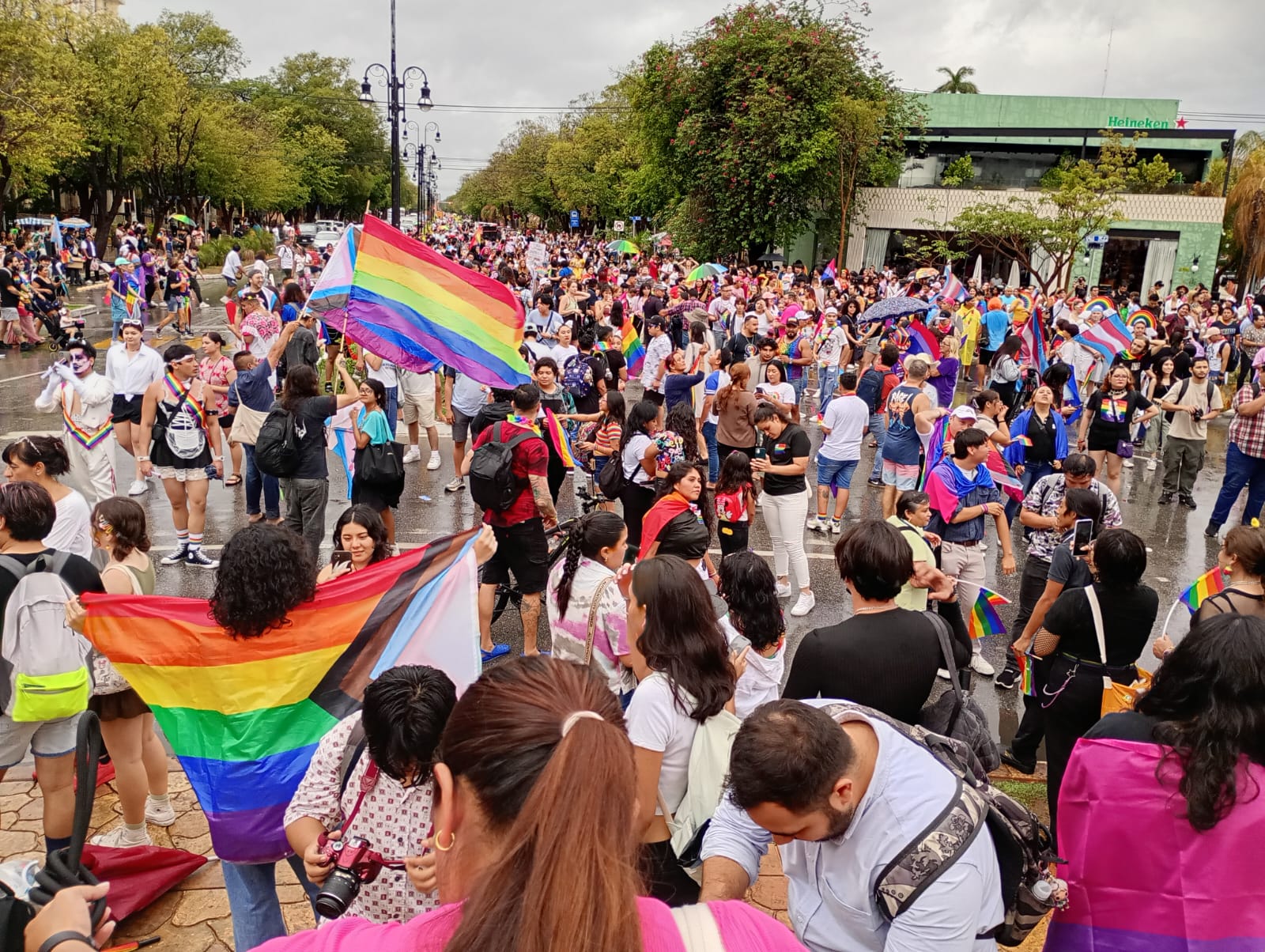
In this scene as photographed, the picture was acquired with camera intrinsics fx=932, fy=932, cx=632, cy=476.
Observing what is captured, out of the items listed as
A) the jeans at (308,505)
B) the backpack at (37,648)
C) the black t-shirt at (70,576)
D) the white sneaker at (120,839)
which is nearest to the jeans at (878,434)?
the jeans at (308,505)

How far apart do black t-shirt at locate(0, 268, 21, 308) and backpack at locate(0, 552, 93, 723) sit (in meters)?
16.3

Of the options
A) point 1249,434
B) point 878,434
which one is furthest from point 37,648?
point 878,434

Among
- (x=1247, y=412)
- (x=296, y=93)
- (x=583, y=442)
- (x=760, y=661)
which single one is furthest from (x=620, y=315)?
(x=296, y=93)

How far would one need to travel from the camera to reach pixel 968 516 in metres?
6.14

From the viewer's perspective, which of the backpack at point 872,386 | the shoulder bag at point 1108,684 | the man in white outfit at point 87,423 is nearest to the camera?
the shoulder bag at point 1108,684

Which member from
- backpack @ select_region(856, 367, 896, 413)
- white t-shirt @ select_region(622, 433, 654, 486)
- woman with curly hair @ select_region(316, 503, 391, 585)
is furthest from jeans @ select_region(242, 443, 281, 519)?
backpack @ select_region(856, 367, 896, 413)

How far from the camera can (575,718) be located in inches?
62.6

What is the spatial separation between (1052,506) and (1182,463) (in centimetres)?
579

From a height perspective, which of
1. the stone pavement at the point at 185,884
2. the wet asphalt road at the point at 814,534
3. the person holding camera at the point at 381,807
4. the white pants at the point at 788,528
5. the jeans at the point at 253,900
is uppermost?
the person holding camera at the point at 381,807

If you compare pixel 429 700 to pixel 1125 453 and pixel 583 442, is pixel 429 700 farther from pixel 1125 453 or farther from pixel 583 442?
pixel 1125 453

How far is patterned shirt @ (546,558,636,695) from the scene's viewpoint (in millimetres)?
3998

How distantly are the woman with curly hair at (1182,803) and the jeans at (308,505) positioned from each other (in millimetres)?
5538

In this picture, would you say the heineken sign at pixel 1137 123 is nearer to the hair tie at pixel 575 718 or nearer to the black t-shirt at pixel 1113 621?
the black t-shirt at pixel 1113 621

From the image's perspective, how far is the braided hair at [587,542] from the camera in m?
4.14
